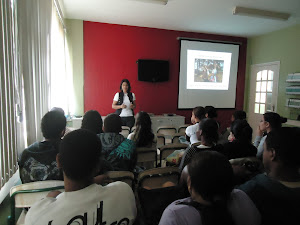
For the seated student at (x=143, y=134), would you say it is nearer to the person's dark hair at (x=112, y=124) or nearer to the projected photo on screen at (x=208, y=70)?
the person's dark hair at (x=112, y=124)

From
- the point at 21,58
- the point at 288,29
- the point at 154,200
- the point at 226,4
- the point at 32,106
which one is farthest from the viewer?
the point at 288,29

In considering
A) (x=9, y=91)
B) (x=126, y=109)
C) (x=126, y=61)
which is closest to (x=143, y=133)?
(x=9, y=91)

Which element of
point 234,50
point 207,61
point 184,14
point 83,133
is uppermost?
point 184,14

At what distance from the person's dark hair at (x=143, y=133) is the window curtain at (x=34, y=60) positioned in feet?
3.63

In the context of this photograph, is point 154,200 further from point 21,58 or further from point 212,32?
point 212,32

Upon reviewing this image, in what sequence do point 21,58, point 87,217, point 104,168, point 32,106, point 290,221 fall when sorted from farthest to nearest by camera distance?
point 32,106, point 21,58, point 104,168, point 290,221, point 87,217

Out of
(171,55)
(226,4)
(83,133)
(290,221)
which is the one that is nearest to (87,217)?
(83,133)

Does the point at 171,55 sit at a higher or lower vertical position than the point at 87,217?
higher

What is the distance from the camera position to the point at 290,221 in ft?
3.22

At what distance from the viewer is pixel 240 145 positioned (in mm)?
1904

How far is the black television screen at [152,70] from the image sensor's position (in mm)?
5368

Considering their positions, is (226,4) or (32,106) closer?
(32,106)

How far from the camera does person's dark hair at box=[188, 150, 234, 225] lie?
79 cm

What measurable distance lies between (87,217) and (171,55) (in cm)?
533
